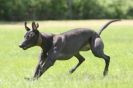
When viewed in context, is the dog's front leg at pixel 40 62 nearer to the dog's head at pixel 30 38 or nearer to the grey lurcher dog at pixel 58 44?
the grey lurcher dog at pixel 58 44

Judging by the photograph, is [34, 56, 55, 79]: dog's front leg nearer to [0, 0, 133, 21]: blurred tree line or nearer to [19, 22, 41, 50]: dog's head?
[19, 22, 41, 50]: dog's head

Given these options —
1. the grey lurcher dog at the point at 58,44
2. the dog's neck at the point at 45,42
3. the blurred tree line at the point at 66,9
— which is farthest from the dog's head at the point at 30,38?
the blurred tree line at the point at 66,9

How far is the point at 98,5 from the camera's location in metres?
57.6

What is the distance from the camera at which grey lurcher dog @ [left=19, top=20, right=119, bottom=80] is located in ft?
38.7

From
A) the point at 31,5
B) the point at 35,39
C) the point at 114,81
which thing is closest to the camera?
the point at 114,81

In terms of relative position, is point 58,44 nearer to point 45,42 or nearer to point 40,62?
point 45,42

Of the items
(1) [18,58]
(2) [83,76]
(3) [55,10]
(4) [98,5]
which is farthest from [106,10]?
(2) [83,76]

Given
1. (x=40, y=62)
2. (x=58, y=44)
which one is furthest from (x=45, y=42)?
(x=40, y=62)

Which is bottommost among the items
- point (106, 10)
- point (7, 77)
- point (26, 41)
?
point (106, 10)

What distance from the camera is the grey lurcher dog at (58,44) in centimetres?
1179

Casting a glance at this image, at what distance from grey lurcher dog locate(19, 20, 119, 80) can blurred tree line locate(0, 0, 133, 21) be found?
39.9 metres

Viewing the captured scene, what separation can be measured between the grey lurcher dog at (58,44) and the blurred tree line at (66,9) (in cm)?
3986

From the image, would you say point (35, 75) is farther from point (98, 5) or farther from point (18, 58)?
point (98, 5)

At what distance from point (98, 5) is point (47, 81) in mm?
46690
